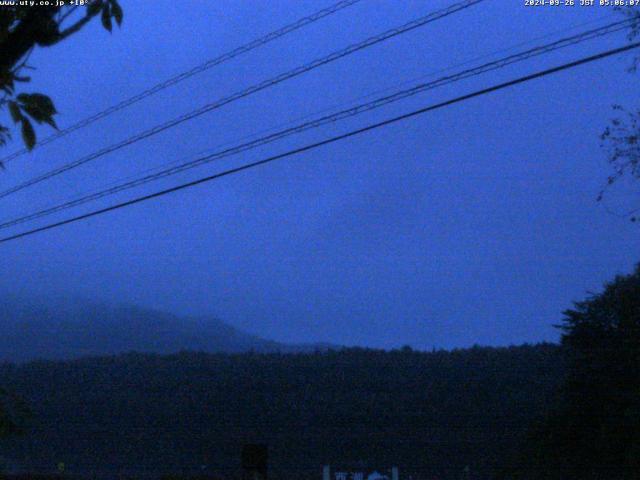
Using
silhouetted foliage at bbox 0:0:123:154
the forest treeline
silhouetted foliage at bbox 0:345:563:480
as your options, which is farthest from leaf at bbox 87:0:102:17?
silhouetted foliage at bbox 0:345:563:480

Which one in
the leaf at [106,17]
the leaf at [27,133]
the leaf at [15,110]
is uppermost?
the leaf at [106,17]

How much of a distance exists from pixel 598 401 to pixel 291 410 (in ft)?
31.0

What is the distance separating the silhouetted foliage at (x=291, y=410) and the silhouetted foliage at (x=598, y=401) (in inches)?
74.3

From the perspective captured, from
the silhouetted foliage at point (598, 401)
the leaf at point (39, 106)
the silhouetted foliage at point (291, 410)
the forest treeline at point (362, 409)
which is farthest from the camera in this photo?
the silhouetted foliage at point (291, 410)

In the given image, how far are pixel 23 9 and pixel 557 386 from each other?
65.0 feet

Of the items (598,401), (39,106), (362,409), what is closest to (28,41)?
(39,106)

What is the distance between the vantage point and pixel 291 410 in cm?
2461

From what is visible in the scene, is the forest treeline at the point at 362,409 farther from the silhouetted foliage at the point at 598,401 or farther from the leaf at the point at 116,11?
the leaf at the point at 116,11

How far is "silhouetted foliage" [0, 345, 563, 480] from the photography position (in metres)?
21.7

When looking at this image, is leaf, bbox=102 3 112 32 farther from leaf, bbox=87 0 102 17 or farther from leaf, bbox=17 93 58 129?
leaf, bbox=17 93 58 129

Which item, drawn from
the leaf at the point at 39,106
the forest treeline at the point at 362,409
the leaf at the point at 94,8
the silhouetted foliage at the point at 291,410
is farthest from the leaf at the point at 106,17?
the silhouetted foliage at the point at 291,410

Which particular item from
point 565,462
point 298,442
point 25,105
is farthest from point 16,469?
point 25,105

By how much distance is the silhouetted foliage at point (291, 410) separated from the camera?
2170cm

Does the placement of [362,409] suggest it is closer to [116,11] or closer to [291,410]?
[291,410]
